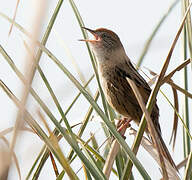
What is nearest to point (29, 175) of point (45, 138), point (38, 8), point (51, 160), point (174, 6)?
point (51, 160)

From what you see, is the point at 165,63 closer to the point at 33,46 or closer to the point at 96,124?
the point at 33,46

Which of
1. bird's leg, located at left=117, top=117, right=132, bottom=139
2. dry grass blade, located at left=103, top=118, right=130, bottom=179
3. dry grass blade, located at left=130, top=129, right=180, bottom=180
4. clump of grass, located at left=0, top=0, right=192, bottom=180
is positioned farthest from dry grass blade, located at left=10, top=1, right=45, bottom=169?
bird's leg, located at left=117, top=117, right=132, bottom=139

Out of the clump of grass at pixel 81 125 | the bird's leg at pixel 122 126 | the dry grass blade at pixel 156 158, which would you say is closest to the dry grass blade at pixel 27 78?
the clump of grass at pixel 81 125

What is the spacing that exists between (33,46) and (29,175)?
1.21 meters

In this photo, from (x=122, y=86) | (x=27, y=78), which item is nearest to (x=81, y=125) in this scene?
(x=122, y=86)

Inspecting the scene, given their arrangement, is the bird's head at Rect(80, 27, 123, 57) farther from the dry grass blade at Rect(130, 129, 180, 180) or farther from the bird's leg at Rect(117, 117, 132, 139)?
the dry grass blade at Rect(130, 129, 180, 180)

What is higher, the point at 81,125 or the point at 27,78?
the point at 81,125

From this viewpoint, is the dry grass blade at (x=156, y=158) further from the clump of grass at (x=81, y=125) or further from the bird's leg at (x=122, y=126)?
the bird's leg at (x=122, y=126)

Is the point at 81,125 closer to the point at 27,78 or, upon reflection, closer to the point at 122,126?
the point at 122,126

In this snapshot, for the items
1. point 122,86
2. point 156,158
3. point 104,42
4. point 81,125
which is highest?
point 104,42

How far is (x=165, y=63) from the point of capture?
1.77m

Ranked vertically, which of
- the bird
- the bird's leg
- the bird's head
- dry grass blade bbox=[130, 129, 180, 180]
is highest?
the bird's head

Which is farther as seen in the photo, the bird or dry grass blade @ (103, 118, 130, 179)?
the bird

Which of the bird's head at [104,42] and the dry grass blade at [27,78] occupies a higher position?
the bird's head at [104,42]
